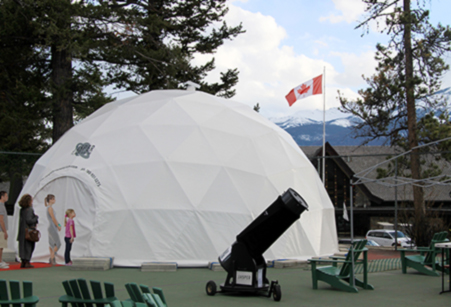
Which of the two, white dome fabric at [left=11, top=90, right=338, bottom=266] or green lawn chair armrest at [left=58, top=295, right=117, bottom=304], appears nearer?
green lawn chair armrest at [left=58, top=295, right=117, bottom=304]

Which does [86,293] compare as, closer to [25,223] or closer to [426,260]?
[25,223]

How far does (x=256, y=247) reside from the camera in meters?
8.16

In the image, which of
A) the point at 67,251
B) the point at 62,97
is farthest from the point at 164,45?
the point at 67,251

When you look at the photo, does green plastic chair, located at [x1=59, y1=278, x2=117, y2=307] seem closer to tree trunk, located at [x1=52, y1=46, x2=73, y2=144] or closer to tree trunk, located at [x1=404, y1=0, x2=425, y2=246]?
tree trunk, located at [x1=404, y1=0, x2=425, y2=246]

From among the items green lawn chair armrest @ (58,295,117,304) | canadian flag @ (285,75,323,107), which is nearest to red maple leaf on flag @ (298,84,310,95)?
canadian flag @ (285,75,323,107)

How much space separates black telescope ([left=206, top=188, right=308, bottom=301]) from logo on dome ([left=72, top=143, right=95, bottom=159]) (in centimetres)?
683

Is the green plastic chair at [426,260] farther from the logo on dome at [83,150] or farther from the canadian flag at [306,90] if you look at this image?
the canadian flag at [306,90]

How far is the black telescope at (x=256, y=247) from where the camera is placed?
7.91 m

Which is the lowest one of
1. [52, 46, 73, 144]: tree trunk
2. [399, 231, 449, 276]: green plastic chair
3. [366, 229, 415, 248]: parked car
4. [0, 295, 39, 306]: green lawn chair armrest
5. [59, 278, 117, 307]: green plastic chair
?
[366, 229, 415, 248]: parked car

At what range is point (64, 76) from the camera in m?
21.5

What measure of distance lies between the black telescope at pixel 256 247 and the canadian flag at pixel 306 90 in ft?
57.7

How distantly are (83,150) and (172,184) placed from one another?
3019 mm

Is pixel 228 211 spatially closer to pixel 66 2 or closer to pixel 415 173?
pixel 415 173

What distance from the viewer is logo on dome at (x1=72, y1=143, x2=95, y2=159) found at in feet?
44.4
